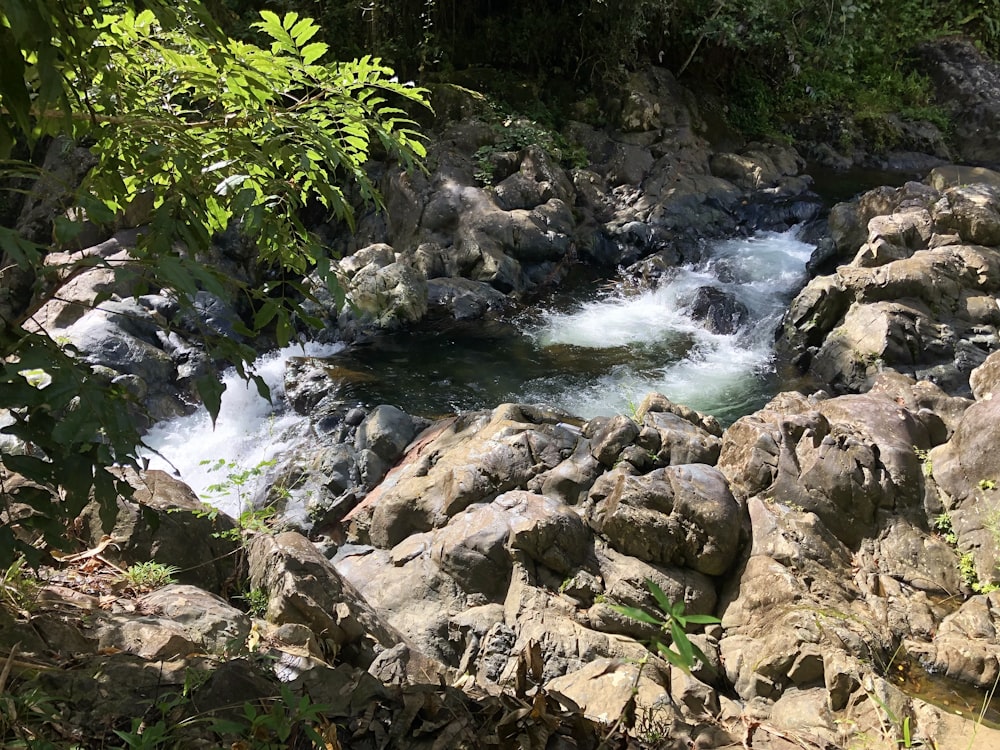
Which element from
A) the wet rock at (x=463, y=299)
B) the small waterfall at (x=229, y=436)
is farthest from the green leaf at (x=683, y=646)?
the wet rock at (x=463, y=299)

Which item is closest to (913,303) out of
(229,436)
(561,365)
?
(561,365)

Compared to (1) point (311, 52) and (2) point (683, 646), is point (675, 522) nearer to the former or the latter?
(2) point (683, 646)

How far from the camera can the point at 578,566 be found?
13.5ft

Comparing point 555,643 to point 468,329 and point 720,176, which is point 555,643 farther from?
point 720,176

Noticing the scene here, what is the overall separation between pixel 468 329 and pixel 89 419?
7.86 metres

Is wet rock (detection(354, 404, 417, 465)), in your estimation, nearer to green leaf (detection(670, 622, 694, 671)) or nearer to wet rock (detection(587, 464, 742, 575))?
wet rock (detection(587, 464, 742, 575))

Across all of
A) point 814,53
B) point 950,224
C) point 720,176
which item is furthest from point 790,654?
point 814,53

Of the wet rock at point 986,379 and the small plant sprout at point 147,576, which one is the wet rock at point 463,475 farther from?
the wet rock at point 986,379

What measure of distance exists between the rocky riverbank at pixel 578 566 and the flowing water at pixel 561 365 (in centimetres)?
50

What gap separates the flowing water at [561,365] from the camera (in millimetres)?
7113

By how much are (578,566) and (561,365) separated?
4333 millimetres

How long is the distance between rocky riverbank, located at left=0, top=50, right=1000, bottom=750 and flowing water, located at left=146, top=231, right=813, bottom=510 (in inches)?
19.6

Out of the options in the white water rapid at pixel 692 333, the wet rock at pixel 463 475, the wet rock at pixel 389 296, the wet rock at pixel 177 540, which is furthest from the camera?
the wet rock at pixel 389 296

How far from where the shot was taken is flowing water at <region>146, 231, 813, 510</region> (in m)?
7.11
